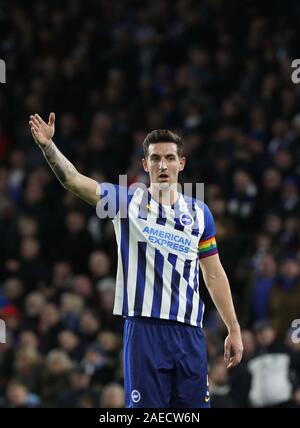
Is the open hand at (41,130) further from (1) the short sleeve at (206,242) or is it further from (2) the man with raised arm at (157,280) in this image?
(1) the short sleeve at (206,242)

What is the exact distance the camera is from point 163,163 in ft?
22.0

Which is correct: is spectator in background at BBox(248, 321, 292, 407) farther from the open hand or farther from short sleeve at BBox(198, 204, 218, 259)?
the open hand

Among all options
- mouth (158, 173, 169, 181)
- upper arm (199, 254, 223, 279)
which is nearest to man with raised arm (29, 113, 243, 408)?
mouth (158, 173, 169, 181)

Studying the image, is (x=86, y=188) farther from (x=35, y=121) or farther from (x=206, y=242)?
(x=206, y=242)

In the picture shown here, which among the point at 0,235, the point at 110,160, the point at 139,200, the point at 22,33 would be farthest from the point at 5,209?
the point at 139,200

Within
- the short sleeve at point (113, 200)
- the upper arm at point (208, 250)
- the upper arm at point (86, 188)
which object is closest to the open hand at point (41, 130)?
the upper arm at point (86, 188)

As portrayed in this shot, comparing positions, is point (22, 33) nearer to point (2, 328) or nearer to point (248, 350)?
point (2, 328)

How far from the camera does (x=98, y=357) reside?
1150cm

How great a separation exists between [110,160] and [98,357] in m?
3.39

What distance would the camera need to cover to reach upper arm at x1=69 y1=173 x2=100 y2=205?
6566mm

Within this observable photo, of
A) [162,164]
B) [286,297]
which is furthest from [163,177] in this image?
[286,297]

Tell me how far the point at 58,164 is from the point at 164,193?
71 centimetres

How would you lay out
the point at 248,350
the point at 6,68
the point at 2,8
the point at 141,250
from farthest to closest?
the point at 2,8 → the point at 6,68 → the point at 248,350 → the point at 141,250

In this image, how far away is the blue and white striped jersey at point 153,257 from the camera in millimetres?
6648
